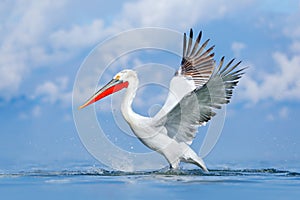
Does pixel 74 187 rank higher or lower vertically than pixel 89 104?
lower

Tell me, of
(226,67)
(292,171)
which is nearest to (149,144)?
(226,67)

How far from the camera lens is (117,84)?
13.3 meters

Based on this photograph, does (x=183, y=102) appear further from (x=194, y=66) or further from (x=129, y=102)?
(x=194, y=66)

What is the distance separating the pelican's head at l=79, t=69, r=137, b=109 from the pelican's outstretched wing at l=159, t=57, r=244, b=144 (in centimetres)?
150

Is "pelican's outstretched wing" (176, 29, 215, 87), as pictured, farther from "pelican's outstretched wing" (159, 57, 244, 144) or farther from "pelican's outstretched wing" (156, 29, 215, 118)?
"pelican's outstretched wing" (159, 57, 244, 144)

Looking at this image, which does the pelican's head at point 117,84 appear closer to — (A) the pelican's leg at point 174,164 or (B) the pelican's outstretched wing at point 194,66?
(B) the pelican's outstretched wing at point 194,66

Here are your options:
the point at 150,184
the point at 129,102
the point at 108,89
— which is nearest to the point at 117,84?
the point at 108,89

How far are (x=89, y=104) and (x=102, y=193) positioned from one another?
13.0ft

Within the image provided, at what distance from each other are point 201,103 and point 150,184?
6.45 feet

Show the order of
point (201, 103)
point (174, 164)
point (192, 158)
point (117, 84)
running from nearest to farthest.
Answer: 1. point (201, 103)
2. point (192, 158)
3. point (174, 164)
4. point (117, 84)

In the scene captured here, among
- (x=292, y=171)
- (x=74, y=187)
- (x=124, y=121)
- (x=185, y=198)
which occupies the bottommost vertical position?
(x=185, y=198)

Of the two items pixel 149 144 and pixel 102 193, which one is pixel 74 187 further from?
pixel 149 144

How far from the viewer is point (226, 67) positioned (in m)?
11.8

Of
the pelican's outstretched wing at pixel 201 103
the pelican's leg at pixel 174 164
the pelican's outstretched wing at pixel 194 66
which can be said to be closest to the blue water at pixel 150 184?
the pelican's leg at pixel 174 164
